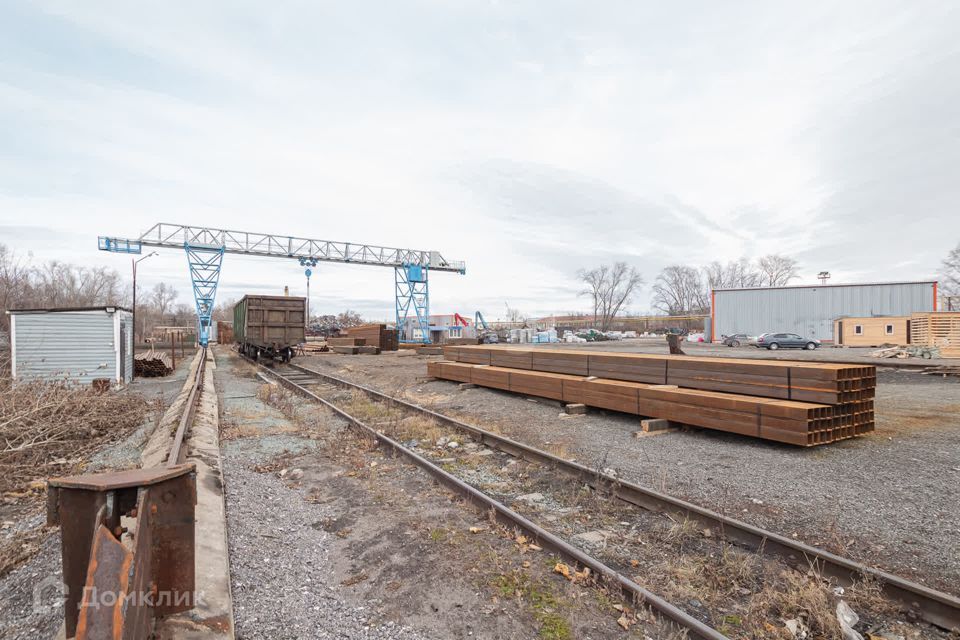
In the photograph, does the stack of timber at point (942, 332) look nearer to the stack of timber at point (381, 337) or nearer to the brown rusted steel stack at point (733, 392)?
the brown rusted steel stack at point (733, 392)

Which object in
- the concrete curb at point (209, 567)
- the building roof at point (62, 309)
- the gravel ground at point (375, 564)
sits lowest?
the gravel ground at point (375, 564)

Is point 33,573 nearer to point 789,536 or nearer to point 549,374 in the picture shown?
point 789,536

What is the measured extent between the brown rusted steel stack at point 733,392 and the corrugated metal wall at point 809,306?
35.4 meters

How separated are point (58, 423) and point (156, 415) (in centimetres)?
294

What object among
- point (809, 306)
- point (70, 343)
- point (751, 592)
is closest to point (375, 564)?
point (751, 592)

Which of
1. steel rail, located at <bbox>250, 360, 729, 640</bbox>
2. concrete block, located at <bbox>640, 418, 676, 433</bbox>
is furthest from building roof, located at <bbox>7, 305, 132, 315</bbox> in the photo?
concrete block, located at <bbox>640, 418, 676, 433</bbox>

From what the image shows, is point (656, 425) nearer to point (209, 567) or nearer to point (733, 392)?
point (733, 392)

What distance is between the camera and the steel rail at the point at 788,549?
308cm

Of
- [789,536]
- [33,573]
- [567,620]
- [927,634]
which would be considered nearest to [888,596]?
[927,634]

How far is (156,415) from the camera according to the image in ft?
32.9

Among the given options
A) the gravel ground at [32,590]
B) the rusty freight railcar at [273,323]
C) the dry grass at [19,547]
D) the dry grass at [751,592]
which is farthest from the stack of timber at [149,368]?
the dry grass at [751,592]

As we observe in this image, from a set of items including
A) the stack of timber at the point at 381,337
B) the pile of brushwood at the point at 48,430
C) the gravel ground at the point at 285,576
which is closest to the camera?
the gravel ground at the point at 285,576

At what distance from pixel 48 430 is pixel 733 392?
10.5 meters

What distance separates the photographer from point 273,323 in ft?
73.0
